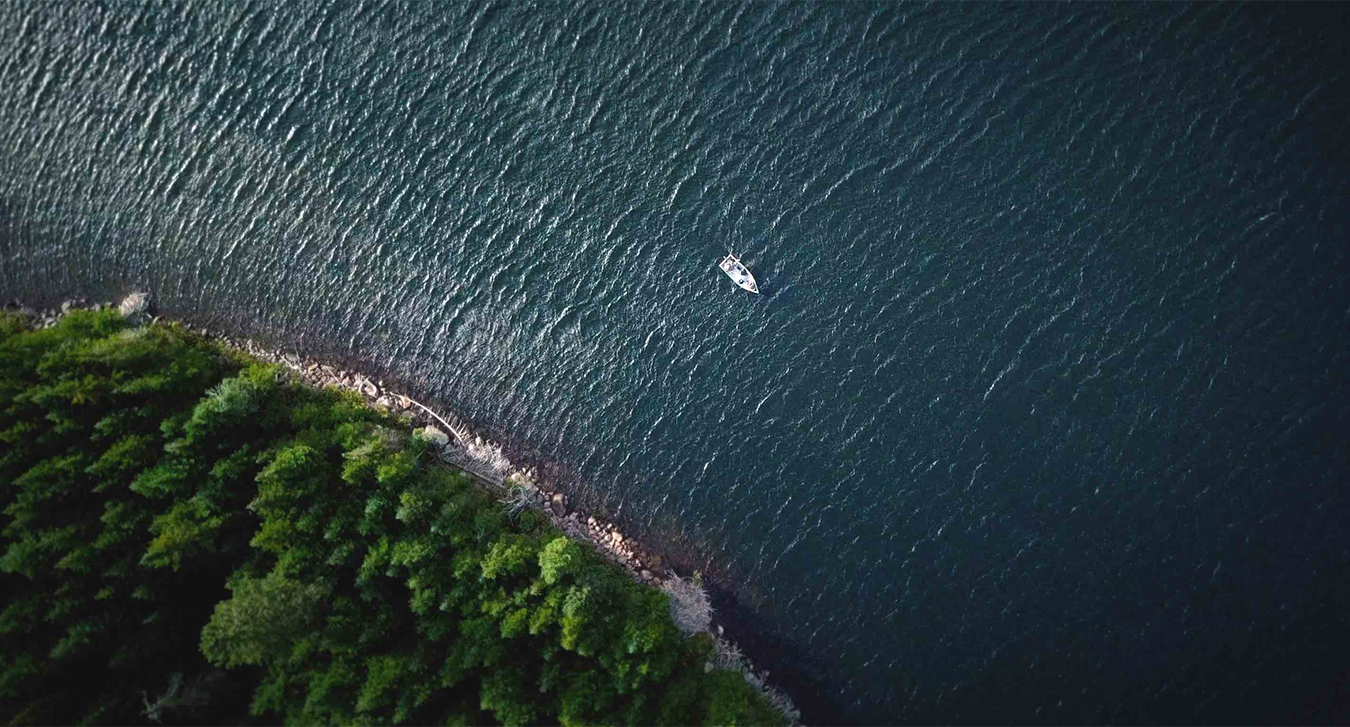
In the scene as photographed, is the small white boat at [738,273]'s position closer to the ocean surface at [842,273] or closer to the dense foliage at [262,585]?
the ocean surface at [842,273]

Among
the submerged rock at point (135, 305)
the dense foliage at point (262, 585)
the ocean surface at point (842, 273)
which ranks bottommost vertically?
the dense foliage at point (262, 585)

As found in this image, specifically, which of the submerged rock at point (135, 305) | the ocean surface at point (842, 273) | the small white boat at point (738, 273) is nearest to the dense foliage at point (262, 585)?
the submerged rock at point (135, 305)

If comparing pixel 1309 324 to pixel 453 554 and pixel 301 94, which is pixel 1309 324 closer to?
pixel 453 554

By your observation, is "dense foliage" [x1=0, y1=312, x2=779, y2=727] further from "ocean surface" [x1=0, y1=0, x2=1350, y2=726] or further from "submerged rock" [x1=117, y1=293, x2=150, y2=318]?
"ocean surface" [x1=0, y1=0, x2=1350, y2=726]

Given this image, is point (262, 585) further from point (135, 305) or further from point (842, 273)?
point (842, 273)

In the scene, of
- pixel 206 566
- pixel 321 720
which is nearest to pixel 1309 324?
pixel 321 720

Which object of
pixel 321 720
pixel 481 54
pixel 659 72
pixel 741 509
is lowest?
pixel 321 720
